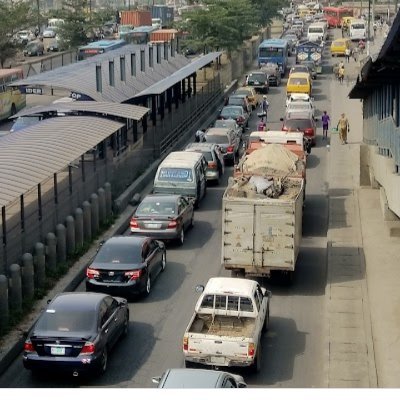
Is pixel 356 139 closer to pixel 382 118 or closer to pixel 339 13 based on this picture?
pixel 382 118

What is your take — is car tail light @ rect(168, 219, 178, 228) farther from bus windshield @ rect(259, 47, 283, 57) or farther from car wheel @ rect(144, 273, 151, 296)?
bus windshield @ rect(259, 47, 283, 57)

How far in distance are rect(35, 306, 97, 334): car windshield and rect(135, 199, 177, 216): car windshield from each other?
9.25 m

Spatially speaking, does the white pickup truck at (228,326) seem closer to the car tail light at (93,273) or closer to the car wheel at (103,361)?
the car wheel at (103,361)

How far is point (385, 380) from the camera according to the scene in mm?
16562

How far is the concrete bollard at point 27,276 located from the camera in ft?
67.7

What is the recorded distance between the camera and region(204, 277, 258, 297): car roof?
1816 cm

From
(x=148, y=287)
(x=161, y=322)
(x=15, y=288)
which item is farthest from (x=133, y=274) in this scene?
(x=15, y=288)

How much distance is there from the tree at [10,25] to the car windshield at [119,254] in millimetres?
61408

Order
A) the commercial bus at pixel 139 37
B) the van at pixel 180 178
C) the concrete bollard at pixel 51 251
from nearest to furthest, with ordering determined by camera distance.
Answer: the concrete bollard at pixel 51 251 → the van at pixel 180 178 → the commercial bus at pixel 139 37

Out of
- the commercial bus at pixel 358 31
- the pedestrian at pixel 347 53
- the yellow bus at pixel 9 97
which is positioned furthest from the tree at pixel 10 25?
the commercial bus at pixel 358 31

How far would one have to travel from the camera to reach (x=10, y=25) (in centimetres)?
8369

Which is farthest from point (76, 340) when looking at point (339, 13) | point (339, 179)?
point (339, 13)

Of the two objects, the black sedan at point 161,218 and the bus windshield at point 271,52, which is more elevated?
the bus windshield at point 271,52

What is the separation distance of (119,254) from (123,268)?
1.41ft
